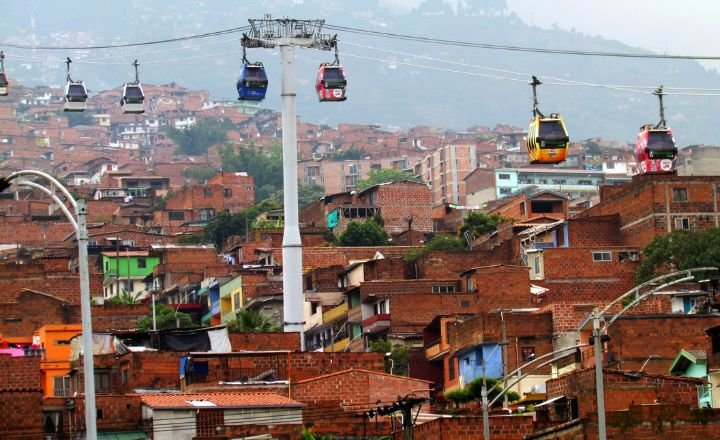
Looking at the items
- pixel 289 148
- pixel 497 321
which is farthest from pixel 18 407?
pixel 289 148

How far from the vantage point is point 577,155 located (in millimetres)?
189875

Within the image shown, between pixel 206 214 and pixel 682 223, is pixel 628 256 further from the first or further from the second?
pixel 206 214

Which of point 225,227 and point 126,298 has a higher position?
point 225,227

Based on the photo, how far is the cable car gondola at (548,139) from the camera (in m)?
46.8

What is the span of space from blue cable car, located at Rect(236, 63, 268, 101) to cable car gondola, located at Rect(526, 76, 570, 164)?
60.4 ft

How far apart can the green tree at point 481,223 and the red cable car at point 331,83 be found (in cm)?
4023

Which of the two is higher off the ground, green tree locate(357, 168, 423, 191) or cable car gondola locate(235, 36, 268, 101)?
green tree locate(357, 168, 423, 191)

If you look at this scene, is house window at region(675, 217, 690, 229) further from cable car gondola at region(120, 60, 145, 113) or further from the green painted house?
cable car gondola at region(120, 60, 145, 113)

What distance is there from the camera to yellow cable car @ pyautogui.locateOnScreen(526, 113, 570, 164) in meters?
46.8

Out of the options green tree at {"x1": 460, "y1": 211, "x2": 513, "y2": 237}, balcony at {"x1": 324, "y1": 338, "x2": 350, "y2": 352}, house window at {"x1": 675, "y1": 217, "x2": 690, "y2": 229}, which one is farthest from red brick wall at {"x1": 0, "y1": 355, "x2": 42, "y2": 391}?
green tree at {"x1": 460, "y1": 211, "x2": 513, "y2": 237}

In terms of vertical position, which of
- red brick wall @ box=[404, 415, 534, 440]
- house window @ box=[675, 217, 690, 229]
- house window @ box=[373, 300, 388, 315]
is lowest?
red brick wall @ box=[404, 415, 534, 440]

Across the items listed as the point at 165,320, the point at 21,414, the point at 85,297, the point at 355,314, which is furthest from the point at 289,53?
the point at 85,297

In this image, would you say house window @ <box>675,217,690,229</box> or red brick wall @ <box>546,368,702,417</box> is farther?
house window @ <box>675,217,690,229</box>

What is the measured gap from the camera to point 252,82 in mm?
64125
